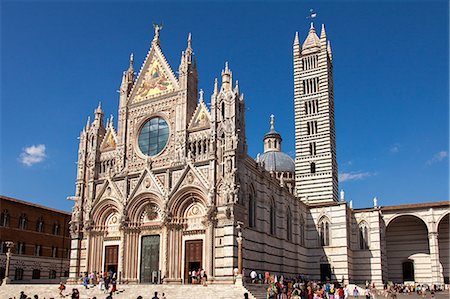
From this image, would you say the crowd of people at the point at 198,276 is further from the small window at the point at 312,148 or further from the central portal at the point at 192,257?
the small window at the point at 312,148

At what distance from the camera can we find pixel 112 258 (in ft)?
116

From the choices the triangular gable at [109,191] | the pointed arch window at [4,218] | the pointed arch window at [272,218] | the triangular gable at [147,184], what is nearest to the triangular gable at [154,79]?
the triangular gable at [147,184]

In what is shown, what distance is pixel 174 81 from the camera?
3681cm

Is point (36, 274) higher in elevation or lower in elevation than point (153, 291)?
lower

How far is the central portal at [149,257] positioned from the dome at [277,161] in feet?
94.6

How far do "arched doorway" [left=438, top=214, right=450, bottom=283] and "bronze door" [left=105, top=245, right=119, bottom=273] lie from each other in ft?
114

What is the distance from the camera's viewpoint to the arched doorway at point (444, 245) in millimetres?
50844

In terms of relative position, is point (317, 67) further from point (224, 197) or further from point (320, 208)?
point (224, 197)

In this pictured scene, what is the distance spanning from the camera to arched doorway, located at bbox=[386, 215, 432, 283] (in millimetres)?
51219

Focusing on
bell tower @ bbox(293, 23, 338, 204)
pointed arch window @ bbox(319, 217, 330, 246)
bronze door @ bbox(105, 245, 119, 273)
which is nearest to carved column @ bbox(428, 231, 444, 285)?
bell tower @ bbox(293, 23, 338, 204)

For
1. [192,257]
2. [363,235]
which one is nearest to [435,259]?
[363,235]

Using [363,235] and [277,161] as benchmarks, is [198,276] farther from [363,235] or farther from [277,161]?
[277,161]

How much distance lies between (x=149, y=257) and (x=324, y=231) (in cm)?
1915

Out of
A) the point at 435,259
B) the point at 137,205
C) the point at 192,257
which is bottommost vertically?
the point at 435,259
